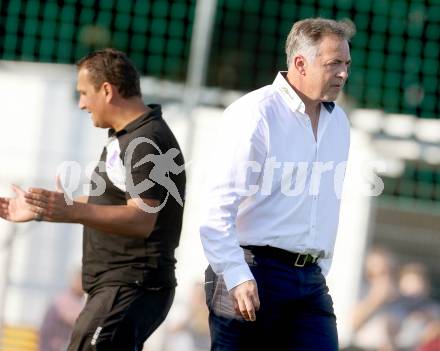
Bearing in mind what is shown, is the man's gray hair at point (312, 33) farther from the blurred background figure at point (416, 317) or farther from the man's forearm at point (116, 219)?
the blurred background figure at point (416, 317)

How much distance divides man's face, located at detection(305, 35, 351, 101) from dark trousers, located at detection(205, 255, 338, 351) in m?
0.73

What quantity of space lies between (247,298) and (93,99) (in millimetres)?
1663

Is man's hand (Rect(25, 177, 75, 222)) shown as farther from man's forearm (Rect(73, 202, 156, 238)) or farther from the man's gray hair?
the man's gray hair

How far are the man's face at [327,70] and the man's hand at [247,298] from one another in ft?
2.93

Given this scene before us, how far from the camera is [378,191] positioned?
904 centimetres

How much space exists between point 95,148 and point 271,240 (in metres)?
4.01

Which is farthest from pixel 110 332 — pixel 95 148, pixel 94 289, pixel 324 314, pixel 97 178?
pixel 95 148

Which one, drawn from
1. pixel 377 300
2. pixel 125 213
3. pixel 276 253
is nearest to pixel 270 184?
pixel 276 253

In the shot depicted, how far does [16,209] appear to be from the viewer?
582 cm

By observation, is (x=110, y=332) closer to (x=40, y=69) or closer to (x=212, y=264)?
(x=212, y=264)

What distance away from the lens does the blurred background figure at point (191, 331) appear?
8.96 m

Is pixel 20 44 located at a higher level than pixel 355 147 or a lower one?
higher

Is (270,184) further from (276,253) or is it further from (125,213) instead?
(125,213)

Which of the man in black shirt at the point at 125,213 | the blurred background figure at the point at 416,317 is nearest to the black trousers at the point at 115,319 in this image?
the man in black shirt at the point at 125,213
